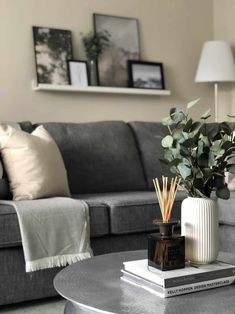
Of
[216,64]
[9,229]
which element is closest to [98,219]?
[9,229]

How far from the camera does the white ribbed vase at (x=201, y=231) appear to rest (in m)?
1.43

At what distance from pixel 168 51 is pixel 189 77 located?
0.98ft

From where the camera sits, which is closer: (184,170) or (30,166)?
(184,170)

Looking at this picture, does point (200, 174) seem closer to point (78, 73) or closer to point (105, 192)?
point (105, 192)

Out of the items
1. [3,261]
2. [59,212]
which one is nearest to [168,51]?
[59,212]

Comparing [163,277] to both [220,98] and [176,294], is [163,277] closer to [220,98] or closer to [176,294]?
[176,294]

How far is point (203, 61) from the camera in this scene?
3900 mm

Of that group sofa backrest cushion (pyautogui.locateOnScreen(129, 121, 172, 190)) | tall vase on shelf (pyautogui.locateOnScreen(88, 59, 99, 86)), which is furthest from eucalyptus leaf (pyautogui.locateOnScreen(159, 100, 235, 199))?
tall vase on shelf (pyautogui.locateOnScreen(88, 59, 99, 86))

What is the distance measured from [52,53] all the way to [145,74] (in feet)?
2.60

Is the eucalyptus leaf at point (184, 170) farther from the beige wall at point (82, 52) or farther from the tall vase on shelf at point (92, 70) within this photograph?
the tall vase on shelf at point (92, 70)

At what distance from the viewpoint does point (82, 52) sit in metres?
3.67

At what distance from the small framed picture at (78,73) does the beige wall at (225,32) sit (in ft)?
4.34

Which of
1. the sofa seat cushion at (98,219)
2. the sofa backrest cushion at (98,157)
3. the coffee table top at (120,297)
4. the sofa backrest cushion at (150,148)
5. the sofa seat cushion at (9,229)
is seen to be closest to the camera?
the coffee table top at (120,297)

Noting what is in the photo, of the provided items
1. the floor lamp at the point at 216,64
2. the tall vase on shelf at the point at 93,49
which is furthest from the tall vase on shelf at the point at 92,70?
the floor lamp at the point at 216,64
